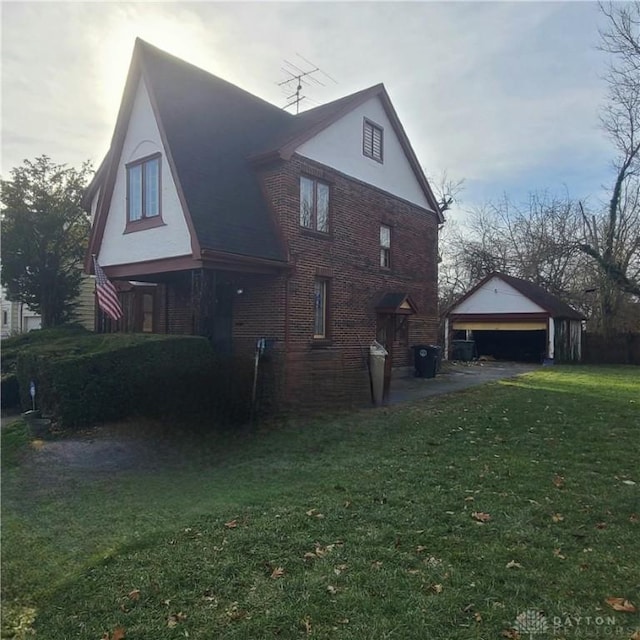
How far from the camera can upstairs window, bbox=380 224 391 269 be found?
672 inches

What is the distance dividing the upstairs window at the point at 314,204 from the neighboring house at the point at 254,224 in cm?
4

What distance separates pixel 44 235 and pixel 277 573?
17.1 metres

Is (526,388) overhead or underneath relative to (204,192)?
underneath

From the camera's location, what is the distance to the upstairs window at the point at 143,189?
12344 millimetres

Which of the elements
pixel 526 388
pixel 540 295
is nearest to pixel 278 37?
pixel 526 388

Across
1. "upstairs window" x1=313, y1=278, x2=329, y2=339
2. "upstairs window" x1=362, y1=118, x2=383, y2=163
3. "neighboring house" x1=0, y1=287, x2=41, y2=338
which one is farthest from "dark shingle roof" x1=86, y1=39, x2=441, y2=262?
"neighboring house" x1=0, y1=287, x2=41, y2=338

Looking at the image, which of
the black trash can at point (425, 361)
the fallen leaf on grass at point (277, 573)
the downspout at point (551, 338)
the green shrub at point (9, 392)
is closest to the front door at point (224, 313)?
the green shrub at point (9, 392)

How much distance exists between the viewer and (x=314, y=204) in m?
14.2

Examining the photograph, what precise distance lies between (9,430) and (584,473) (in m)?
8.92

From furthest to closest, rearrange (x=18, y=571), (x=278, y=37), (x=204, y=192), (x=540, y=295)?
(x=540, y=295)
(x=204, y=192)
(x=278, y=37)
(x=18, y=571)

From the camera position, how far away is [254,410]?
868cm

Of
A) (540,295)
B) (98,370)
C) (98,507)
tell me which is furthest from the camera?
(540,295)

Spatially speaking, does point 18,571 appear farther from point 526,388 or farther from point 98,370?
point 526,388

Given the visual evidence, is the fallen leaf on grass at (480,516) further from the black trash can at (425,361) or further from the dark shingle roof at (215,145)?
the black trash can at (425,361)
